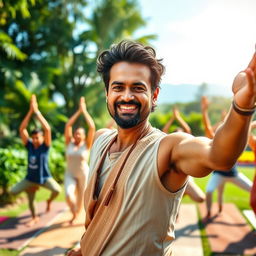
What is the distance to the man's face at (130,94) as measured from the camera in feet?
5.27

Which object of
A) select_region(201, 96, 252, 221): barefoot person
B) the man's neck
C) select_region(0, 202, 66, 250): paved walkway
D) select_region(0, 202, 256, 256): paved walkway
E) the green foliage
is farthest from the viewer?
the green foliage

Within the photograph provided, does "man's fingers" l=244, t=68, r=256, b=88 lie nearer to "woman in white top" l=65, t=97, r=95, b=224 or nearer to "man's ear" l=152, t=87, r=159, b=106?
"man's ear" l=152, t=87, r=159, b=106

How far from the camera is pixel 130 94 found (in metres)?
1.60

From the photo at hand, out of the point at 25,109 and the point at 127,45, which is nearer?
the point at 127,45

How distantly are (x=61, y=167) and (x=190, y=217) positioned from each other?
17.9ft

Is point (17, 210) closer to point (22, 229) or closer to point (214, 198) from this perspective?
point (22, 229)

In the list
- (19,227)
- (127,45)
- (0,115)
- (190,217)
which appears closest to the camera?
(127,45)

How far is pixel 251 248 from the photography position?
16.2 feet

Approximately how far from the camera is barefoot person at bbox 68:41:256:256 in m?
1.11

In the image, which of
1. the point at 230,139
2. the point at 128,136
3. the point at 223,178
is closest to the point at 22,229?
the point at 223,178

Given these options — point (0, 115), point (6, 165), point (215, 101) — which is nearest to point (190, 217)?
point (6, 165)

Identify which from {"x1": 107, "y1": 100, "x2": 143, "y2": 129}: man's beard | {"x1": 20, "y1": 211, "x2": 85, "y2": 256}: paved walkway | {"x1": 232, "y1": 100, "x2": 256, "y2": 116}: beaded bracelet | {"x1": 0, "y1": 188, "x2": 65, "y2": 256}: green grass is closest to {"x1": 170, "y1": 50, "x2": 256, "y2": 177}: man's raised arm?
{"x1": 232, "y1": 100, "x2": 256, "y2": 116}: beaded bracelet

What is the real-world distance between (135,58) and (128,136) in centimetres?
47

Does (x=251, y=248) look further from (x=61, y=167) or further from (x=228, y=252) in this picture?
(x=61, y=167)
